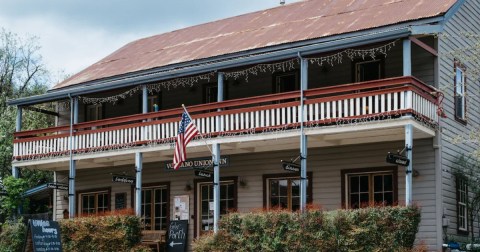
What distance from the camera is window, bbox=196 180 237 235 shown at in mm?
26516

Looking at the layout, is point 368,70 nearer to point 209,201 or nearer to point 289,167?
point 289,167

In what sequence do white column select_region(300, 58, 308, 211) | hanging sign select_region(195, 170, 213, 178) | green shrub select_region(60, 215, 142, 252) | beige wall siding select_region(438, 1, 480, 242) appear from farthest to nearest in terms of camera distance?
hanging sign select_region(195, 170, 213, 178), green shrub select_region(60, 215, 142, 252), beige wall siding select_region(438, 1, 480, 242), white column select_region(300, 58, 308, 211)

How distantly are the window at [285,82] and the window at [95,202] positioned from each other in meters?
7.89

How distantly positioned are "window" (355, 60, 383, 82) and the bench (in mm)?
8016

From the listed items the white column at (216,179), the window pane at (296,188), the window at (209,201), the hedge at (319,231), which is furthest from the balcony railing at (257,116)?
the hedge at (319,231)

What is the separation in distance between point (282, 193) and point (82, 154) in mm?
6897

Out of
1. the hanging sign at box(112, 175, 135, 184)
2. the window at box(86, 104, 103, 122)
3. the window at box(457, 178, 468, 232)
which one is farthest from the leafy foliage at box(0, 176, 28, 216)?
the window at box(457, 178, 468, 232)

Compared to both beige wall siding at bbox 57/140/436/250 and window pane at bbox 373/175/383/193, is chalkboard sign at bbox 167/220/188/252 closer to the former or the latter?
beige wall siding at bbox 57/140/436/250

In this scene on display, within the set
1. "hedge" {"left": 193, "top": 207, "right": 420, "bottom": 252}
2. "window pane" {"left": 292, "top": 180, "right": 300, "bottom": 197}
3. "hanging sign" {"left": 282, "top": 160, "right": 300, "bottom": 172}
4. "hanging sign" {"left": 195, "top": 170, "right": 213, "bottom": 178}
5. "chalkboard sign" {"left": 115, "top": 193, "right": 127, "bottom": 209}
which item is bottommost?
"hedge" {"left": 193, "top": 207, "right": 420, "bottom": 252}

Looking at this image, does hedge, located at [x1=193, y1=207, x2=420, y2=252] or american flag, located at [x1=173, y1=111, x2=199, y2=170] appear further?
american flag, located at [x1=173, y1=111, x2=199, y2=170]

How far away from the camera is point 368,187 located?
77.4ft

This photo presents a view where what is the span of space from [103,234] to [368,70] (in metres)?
9.12

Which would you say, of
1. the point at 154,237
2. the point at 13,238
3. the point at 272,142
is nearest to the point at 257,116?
the point at 272,142

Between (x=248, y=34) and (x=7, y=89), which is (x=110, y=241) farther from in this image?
(x=7, y=89)
